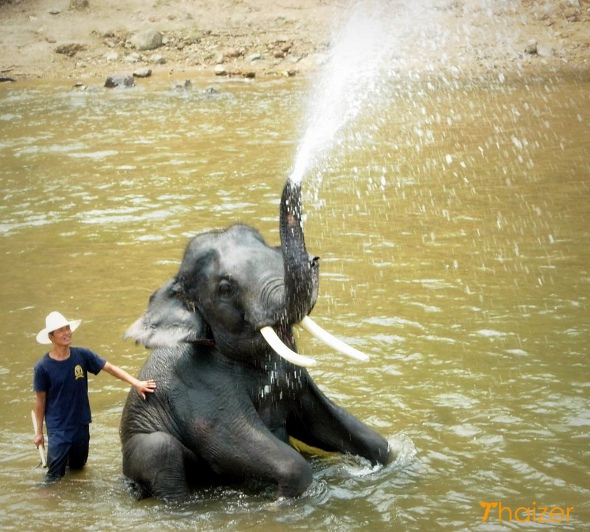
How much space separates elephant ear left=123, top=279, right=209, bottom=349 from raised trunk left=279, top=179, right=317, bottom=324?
2.23ft

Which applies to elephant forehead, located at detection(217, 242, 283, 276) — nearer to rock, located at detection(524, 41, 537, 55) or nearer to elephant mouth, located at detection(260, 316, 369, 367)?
elephant mouth, located at detection(260, 316, 369, 367)

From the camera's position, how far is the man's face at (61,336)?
5617mm

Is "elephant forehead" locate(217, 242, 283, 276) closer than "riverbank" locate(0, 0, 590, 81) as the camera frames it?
Yes

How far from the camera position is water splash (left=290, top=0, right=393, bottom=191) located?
15.6m

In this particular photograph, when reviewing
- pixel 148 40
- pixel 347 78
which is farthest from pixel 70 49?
pixel 347 78

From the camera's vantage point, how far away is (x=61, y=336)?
562 centimetres

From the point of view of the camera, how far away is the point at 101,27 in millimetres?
26078

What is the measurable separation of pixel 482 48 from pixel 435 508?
18074 millimetres

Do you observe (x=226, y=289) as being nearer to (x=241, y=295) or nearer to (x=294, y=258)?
(x=241, y=295)

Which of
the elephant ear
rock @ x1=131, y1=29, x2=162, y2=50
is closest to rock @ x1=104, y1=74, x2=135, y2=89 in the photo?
rock @ x1=131, y1=29, x2=162, y2=50

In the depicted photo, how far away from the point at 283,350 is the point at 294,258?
44 centimetres

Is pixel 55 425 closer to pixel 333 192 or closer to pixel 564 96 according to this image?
pixel 333 192

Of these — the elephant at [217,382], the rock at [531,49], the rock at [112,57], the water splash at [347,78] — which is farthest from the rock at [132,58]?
the elephant at [217,382]

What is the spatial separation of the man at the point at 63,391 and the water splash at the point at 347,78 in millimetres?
5852
